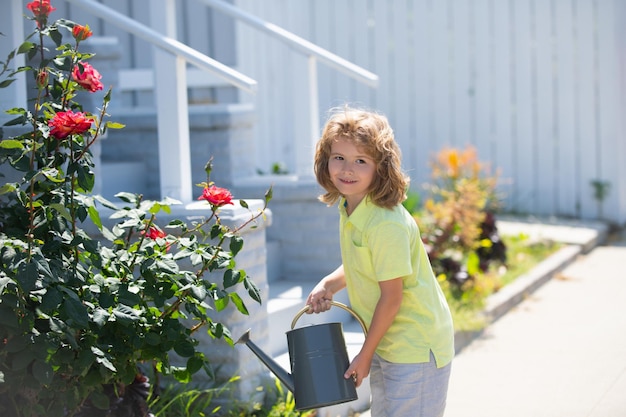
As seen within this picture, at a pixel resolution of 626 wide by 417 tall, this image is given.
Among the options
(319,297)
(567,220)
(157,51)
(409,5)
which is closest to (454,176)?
(567,220)

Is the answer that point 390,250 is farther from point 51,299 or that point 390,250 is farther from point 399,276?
point 51,299

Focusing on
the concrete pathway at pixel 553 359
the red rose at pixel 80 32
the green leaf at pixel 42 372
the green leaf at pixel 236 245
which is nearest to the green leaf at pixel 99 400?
the green leaf at pixel 42 372

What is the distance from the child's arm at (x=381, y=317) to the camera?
274 cm

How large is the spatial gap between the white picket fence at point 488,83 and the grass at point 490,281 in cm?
118

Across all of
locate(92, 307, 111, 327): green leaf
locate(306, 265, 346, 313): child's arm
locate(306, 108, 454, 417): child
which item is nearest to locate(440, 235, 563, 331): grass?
locate(306, 265, 346, 313): child's arm

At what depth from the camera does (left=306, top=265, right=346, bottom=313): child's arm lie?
9.67 feet

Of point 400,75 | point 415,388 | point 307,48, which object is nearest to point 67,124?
point 415,388

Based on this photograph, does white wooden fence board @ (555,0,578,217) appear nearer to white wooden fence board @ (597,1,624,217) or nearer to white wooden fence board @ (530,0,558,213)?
white wooden fence board @ (530,0,558,213)

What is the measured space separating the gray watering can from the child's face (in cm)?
35

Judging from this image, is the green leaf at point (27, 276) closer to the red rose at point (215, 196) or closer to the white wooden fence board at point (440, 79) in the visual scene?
the red rose at point (215, 196)

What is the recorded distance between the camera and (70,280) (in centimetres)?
272

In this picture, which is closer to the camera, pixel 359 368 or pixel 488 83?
pixel 359 368

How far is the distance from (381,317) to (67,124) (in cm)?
A: 105

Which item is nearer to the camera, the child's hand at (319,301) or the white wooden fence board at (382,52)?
the child's hand at (319,301)
